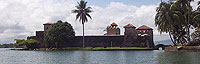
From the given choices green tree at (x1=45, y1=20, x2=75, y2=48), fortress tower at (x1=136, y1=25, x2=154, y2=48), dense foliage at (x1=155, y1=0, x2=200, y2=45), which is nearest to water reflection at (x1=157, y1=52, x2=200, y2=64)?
dense foliage at (x1=155, y1=0, x2=200, y2=45)

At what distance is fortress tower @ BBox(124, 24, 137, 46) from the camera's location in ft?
218

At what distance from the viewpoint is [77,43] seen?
6869 centimetres

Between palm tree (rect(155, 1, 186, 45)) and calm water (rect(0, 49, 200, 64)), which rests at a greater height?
palm tree (rect(155, 1, 186, 45))

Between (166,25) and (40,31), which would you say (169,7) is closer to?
(166,25)

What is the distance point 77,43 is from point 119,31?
40.7 ft

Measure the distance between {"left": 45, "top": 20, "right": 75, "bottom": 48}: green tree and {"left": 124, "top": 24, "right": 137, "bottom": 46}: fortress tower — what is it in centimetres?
1243

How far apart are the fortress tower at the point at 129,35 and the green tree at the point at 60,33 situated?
12.4 meters

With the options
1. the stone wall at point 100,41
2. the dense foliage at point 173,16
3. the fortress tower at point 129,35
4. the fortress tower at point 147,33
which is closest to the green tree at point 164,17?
the dense foliage at point 173,16

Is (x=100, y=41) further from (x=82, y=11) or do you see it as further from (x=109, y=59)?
(x=109, y=59)

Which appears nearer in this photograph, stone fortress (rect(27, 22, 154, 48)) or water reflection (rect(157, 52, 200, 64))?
water reflection (rect(157, 52, 200, 64))

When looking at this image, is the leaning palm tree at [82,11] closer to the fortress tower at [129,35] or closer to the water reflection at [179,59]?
the fortress tower at [129,35]

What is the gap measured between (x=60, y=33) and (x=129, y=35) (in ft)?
52.6

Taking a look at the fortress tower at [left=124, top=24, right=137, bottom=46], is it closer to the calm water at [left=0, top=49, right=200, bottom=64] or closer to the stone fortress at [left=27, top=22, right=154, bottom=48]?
the stone fortress at [left=27, top=22, right=154, bottom=48]

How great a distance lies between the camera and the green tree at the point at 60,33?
6400 cm
